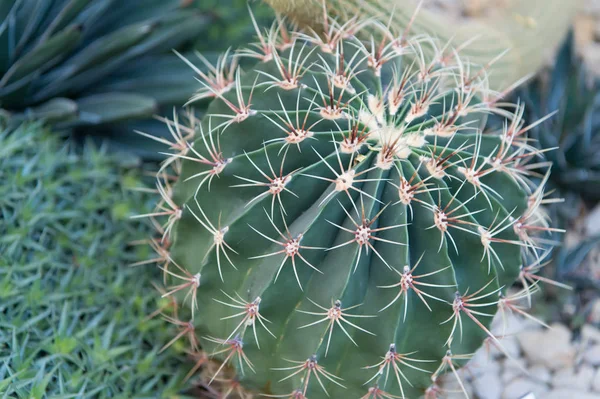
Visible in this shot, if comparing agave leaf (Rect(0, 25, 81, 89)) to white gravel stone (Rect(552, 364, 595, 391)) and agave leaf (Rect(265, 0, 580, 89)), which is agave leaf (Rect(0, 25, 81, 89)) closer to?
agave leaf (Rect(265, 0, 580, 89))

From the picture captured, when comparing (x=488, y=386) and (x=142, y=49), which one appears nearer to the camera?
(x=488, y=386)

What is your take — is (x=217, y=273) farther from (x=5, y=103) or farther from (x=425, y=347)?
(x=5, y=103)

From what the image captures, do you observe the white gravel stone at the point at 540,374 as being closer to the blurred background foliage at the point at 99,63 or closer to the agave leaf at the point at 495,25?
the agave leaf at the point at 495,25

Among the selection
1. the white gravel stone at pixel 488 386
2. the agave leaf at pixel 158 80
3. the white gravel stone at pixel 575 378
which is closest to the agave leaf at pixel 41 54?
the agave leaf at pixel 158 80

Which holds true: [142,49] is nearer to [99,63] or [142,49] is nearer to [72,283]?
[99,63]

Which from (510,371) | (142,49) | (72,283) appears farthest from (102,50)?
(510,371)

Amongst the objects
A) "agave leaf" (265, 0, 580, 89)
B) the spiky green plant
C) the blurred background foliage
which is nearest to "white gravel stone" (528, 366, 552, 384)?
"agave leaf" (265, 0, 580, 89)
